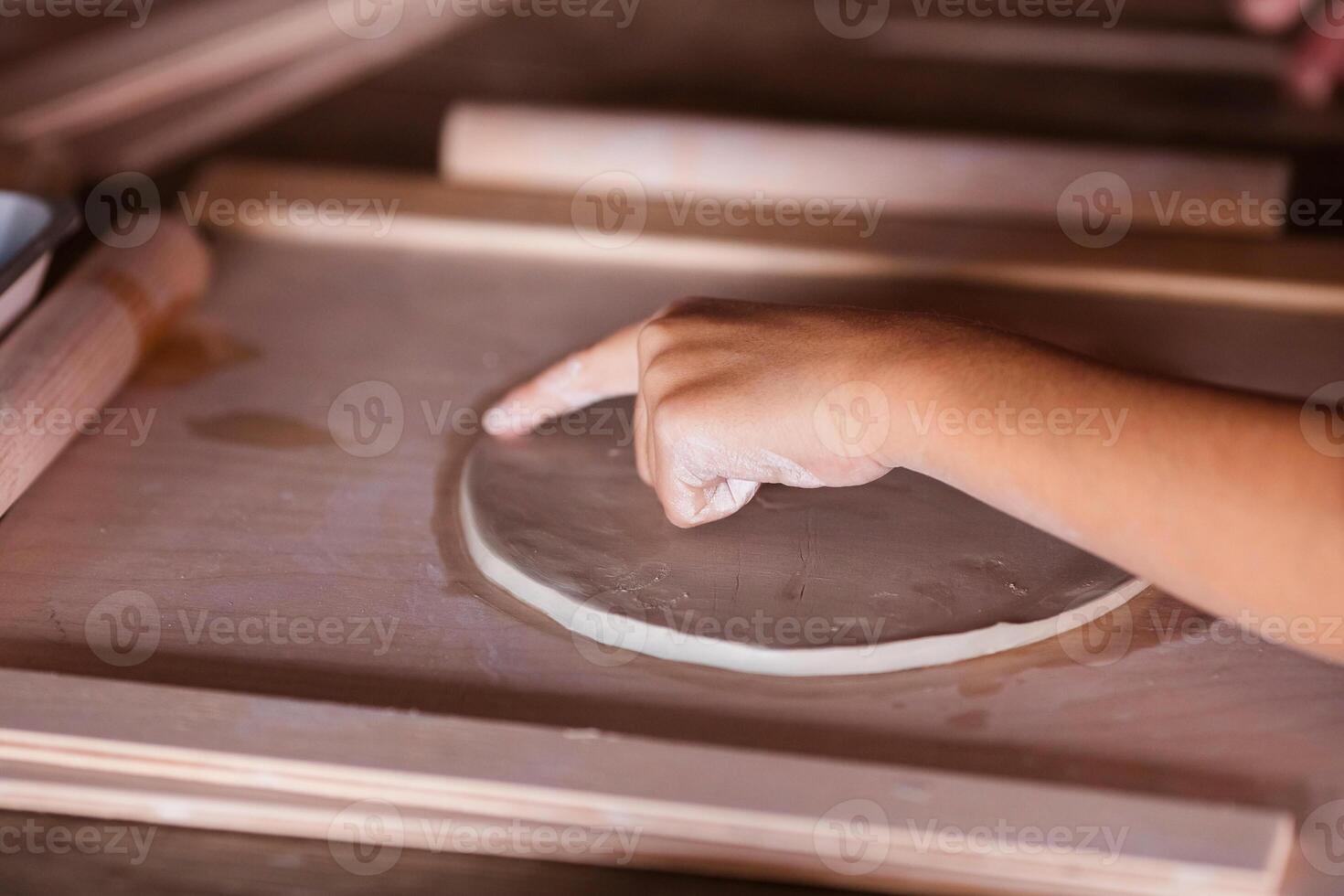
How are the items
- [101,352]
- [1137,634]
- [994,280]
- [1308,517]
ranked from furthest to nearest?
[994,280] → [101,352] → [1137,634] → [1308,517]

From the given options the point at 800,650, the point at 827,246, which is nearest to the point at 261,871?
the point at 800,650

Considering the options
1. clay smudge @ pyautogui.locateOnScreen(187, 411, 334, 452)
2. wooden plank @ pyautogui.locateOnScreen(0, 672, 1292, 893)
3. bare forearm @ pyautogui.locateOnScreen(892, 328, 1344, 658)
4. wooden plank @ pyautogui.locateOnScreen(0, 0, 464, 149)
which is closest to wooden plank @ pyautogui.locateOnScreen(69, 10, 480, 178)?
wooden plank @ pyautogui.locateOnScreen(0, 0, 464, 149)

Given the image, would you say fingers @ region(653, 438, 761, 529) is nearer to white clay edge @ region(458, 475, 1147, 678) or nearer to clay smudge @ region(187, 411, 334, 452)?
white clay edge @ region(458, 475, 1147, 678)

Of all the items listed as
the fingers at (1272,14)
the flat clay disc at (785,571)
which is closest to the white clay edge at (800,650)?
the flat clay disc at (785,571)

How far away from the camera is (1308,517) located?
18.8 inches

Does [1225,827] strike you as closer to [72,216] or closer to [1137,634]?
[1137,634]

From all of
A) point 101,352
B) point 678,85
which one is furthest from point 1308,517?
point 678,85

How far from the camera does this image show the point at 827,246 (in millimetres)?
896

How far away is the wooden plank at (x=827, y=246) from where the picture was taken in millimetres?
875

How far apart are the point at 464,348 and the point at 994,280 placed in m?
0.43

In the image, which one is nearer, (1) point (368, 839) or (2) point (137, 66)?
(1) point (368, 839)

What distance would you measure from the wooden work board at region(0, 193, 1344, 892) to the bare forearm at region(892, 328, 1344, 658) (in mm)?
67

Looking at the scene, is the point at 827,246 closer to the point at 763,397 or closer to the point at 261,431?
the point at 763,397

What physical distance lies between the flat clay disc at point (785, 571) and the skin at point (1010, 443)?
0.11 ft
